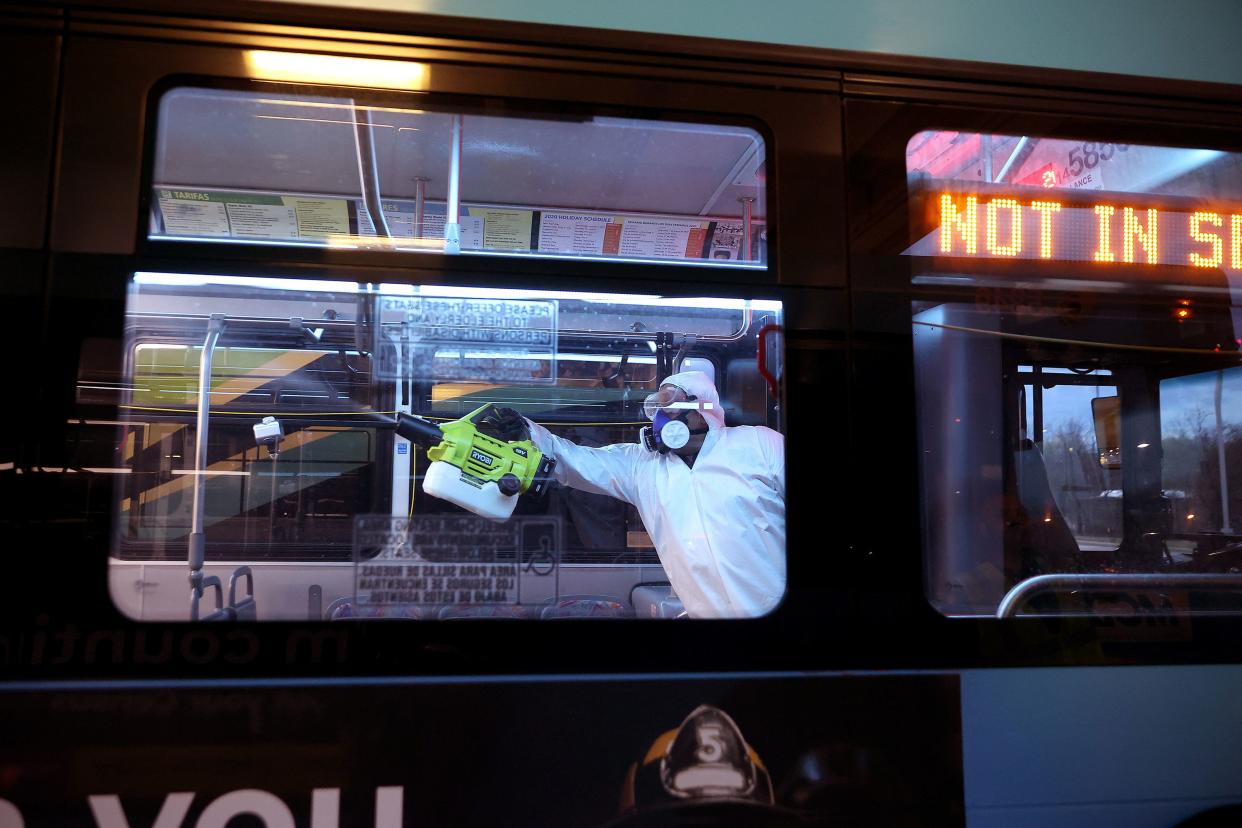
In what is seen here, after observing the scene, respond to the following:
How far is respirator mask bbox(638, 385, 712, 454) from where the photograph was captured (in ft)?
8.87

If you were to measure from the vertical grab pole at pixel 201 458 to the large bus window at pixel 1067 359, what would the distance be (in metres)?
1.88

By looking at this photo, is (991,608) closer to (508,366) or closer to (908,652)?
(908,652)

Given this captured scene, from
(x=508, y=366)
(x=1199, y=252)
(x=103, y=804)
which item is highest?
(x=1199, y=252)

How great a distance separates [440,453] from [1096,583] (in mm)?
1689

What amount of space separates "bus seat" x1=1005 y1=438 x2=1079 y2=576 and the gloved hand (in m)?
1.29

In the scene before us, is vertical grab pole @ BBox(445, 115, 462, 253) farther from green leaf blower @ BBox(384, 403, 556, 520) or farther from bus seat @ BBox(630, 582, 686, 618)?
bus seat @ BBox(630, 582, 686, 618)

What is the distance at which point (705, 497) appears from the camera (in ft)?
9.04

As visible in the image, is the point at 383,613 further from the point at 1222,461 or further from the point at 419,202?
the point at 1222,461

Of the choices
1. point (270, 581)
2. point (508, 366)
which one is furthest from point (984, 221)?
point (270, 581)

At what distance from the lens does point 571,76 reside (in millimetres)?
1825

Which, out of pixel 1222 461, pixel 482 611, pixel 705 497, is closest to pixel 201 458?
pixel 482 611

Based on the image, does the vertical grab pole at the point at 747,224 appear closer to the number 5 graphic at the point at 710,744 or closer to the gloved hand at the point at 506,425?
the gloved hand at the point at 506,425

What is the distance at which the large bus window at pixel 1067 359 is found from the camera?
200cm

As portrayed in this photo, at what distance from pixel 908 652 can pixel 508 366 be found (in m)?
1.04
